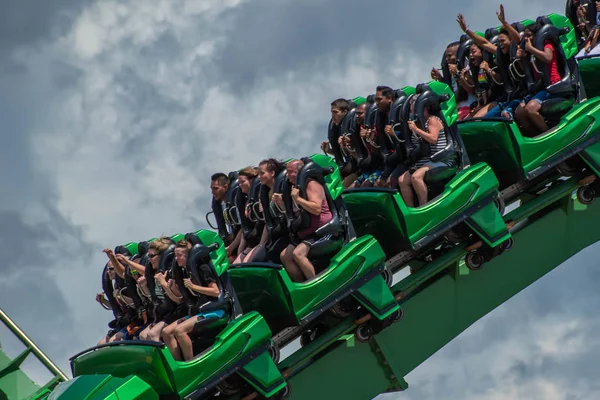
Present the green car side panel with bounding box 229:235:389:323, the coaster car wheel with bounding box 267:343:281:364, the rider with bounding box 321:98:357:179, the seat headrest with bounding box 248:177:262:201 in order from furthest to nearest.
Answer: the rider with bounding box 321:98:357:179
the seat headrest with bounding box 248:177:262:201
the coaster car wheel with bounding box 267:343:281:364
the green car side panel with bounding box 229:235:389:323

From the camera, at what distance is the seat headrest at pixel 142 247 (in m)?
7.98

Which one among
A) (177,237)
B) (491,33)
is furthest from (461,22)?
(177,237)

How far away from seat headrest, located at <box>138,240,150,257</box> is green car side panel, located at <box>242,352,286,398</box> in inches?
Answer: 56.3

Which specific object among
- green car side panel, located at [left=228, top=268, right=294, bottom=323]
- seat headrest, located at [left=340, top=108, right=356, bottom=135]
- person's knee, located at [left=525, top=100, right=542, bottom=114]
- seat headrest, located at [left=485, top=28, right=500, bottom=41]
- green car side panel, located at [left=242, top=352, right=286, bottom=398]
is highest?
seat headrest, located at [left=485, top=28, right=500, bottom=41]

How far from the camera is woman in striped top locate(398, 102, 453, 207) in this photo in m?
7.61

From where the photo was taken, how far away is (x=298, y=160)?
7.26 m

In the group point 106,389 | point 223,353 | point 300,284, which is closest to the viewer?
point 106,389

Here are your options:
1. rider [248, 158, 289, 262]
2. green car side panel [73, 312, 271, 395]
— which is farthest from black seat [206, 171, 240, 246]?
green car side panel [73, 312, 271, 395]

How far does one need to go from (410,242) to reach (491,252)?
2.11 feet

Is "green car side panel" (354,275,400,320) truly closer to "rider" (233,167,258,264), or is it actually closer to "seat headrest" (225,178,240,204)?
"rider" (233,167,258,264)

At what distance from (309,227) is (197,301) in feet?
2.75

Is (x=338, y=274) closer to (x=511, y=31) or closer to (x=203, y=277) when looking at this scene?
(x=203, y=277)

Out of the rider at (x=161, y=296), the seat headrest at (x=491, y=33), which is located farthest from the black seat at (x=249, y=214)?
the seat headrest at (x=491, y=33)

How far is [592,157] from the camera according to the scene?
320 inches
